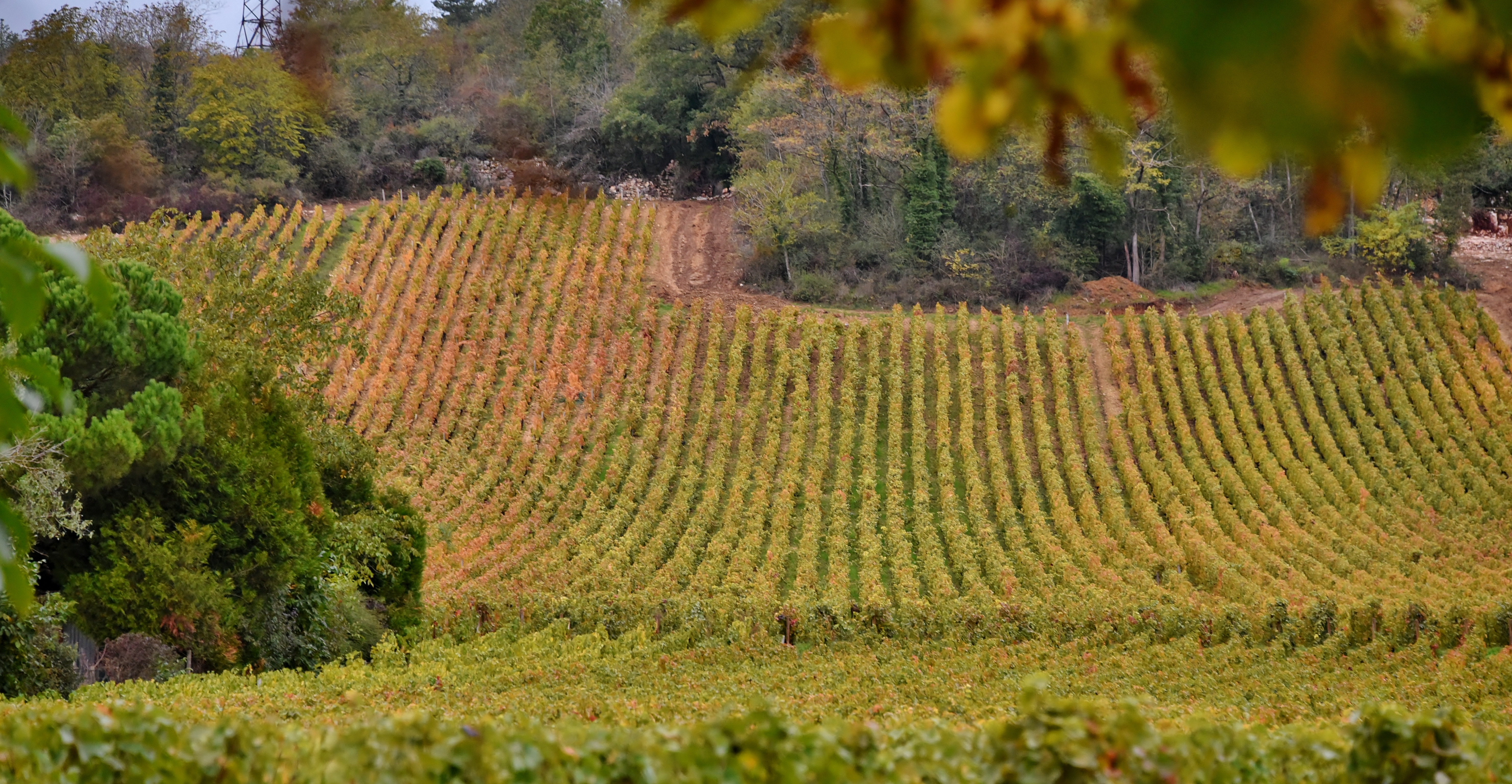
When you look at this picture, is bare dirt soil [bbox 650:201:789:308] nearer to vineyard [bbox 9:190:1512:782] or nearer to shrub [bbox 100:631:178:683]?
vineyard [bbox 9:190:1512:782]

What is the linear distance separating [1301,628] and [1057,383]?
494 inches

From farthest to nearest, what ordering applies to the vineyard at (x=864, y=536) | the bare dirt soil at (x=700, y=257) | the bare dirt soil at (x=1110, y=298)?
the bare dirt soil at (x=700, y=257)
the bare dirt soil at (x=1110, y=298)
the vineyard at (x=864, y=536)

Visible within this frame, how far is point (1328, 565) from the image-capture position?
61.3ft

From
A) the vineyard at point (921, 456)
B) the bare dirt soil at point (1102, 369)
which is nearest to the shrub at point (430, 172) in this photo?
the vineyard at point (921, 456)

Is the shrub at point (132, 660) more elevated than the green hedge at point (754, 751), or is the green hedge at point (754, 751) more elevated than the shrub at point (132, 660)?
the green hedge at point (754, 751)

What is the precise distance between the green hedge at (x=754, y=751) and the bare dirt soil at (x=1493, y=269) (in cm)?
2856

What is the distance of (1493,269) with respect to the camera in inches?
1315

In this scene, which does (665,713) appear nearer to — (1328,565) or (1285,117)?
(1285,117)

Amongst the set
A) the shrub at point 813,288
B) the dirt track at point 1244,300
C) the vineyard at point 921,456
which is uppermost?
the shrub at point 813,288

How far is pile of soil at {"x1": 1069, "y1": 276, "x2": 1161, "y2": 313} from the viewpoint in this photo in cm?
3212

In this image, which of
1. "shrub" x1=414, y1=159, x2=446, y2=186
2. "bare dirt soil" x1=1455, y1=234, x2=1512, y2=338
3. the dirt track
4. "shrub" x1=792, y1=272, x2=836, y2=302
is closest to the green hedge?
the dirt track

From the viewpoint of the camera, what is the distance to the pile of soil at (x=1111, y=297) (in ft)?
105

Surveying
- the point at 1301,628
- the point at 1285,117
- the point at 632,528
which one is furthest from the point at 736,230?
the point at 1285,117

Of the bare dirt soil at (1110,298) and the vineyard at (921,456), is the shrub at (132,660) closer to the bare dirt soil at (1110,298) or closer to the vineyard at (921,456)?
the vineyard at (921,456)
